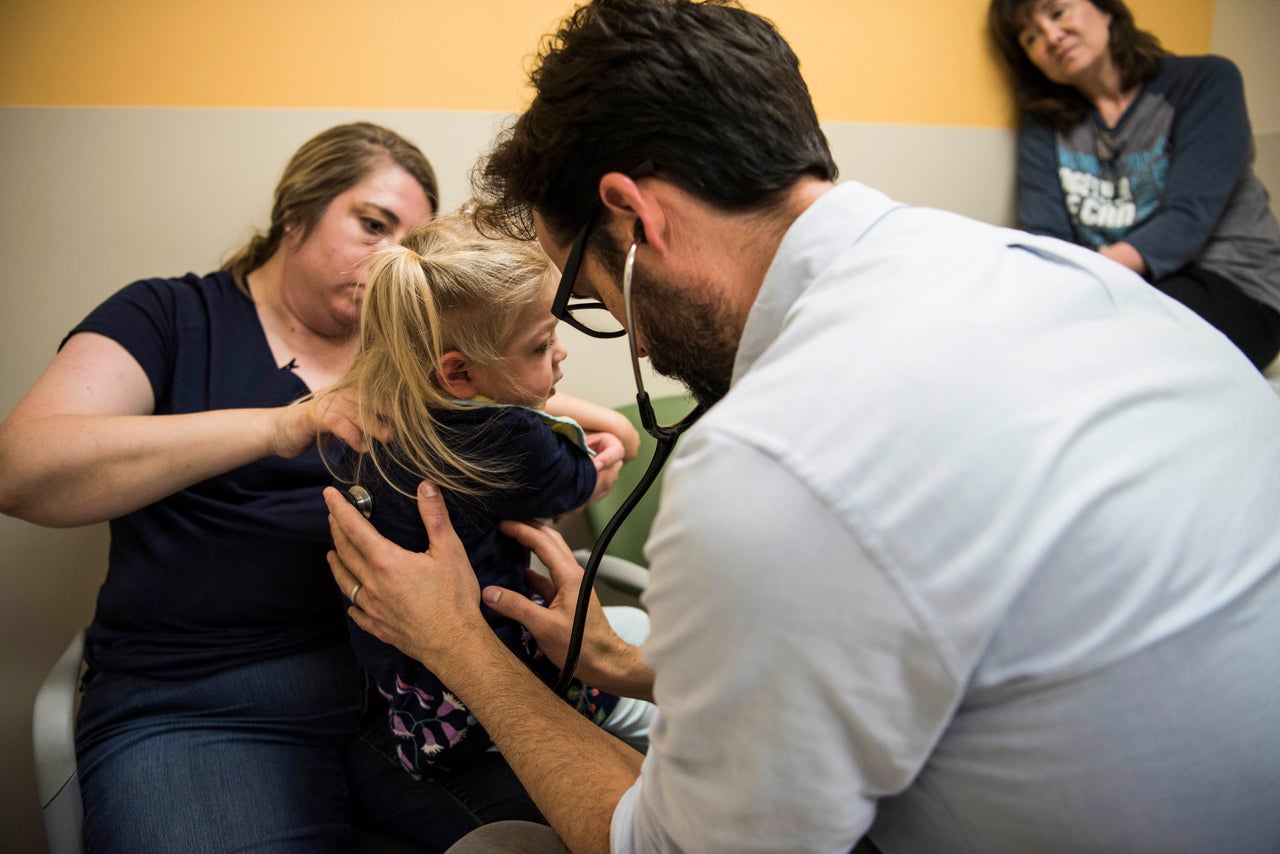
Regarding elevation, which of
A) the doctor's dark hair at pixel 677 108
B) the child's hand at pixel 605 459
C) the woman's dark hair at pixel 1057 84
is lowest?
the child's hand at pixel 605 459

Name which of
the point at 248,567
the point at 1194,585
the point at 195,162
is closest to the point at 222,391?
the point at 248,567

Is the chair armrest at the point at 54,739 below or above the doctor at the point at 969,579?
below

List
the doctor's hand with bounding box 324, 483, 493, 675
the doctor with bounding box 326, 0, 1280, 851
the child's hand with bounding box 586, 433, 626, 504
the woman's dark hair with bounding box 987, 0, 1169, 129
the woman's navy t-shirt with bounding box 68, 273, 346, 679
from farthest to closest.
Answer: the woman's dark hair with bounding box 987, 0, 1169, 129, the child's hand with bounding box 586, 433, 626, 504, the woman's navy t-shirt with bounding box 68, 273, 346, 679, the doctor's hand with bounding box 324, 483, 493, 675, the doctor with bounding box 326, 0, 1280, 851

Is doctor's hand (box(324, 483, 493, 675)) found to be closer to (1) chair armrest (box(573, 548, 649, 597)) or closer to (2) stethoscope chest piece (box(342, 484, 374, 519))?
(2) stethoscope chest piece (box(342, 484, 374, 519))

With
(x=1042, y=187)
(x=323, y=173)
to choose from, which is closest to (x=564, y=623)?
(x=323, y=173)

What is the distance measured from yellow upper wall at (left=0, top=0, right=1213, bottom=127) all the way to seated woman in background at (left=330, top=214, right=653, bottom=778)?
0.60 m

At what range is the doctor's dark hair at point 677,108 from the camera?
84 centimetres

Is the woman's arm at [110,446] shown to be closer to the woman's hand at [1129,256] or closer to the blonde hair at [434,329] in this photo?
the blonde hair at [434,329]

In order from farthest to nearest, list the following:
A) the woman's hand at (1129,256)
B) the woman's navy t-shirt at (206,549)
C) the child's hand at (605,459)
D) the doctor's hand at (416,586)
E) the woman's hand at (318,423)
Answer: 1. the woman's hand at (1129,256)
2. the child's hand at (605,459)
3. the woman's navy t-shirt at (206,549)
4. the woman's hand at (318,423)
5. the doctor's hand at (416,586)

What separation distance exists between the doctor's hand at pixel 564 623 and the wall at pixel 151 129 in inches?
38.7

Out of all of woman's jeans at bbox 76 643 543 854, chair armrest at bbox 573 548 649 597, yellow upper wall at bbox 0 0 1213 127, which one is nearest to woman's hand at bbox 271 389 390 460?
woman's jeans at bbox 76 643 543 854

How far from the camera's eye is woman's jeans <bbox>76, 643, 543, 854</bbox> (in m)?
1.12

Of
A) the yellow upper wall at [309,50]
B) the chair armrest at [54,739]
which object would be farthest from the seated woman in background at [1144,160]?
the chair armrest at [54,739]

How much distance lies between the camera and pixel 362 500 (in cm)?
111
